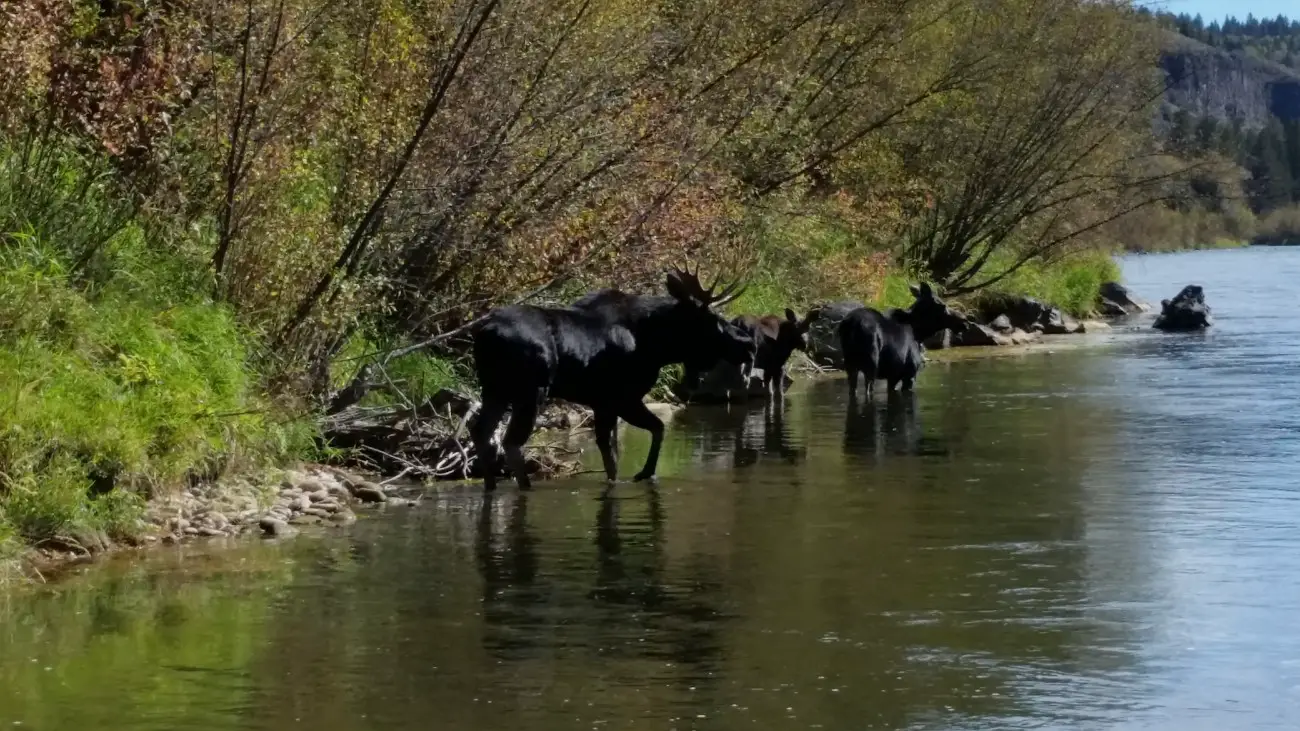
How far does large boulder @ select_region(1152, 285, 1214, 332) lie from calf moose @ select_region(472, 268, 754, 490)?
2507cm

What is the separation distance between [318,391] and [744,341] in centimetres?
367

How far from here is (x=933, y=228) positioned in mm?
38000

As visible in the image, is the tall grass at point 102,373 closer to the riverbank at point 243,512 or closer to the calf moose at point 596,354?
the riverbank at point 243,512

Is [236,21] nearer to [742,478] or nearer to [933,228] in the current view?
[742,478]

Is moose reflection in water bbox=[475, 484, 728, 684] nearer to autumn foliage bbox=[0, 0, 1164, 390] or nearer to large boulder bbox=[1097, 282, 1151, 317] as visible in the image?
autumn foliage bbox=[0, 0, 1164, 390]

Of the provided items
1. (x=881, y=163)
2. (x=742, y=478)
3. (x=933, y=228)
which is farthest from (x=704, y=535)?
(x=933, y=228)

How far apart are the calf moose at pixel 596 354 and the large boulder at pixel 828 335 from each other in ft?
40.4

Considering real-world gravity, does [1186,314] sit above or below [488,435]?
above

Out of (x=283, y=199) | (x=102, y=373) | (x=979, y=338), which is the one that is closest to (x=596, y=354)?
(x=283, y=199)

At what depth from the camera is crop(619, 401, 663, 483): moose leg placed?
592 inches

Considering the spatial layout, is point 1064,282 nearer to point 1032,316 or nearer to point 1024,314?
point 1032,316

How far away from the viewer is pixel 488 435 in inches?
568

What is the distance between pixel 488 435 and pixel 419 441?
3.97 feet

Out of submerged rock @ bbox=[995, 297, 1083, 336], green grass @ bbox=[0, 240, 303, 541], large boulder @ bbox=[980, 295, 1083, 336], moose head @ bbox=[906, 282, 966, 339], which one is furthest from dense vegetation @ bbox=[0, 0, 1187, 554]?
submerged rock @ bbox=[995, 297, 1083, 336]
